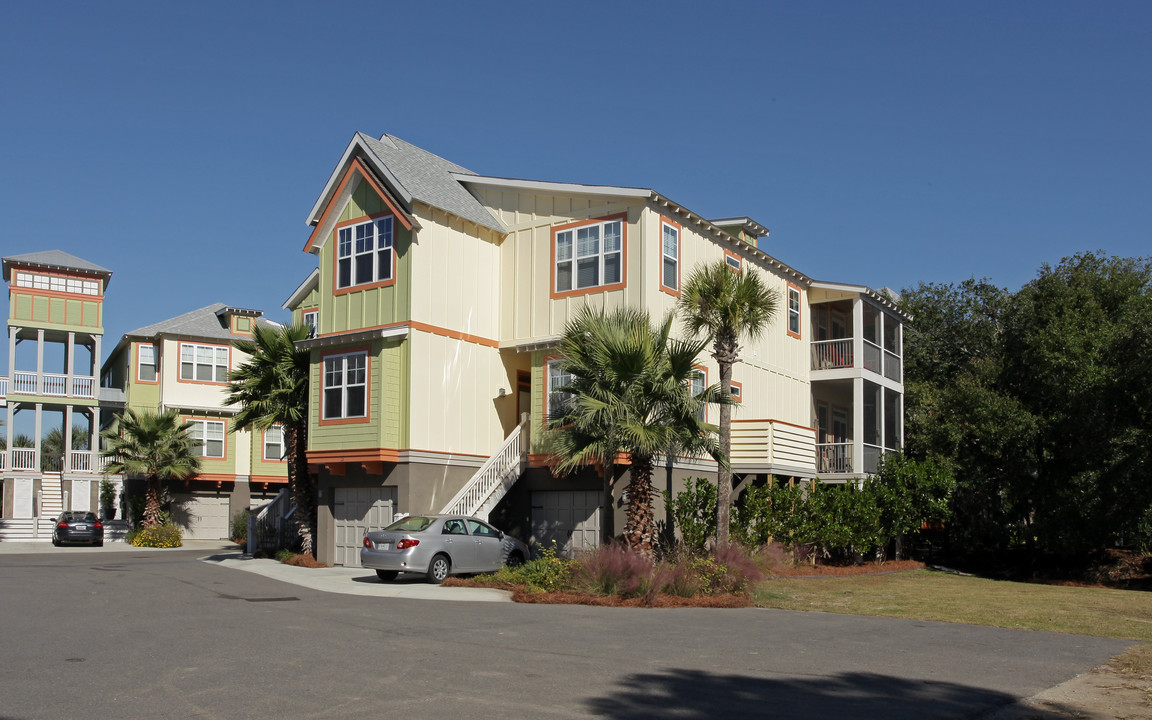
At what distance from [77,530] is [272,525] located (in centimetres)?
1357

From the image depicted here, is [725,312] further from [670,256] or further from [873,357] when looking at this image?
[873,357]

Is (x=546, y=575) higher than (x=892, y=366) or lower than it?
lower

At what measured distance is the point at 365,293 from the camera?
26.2 metres

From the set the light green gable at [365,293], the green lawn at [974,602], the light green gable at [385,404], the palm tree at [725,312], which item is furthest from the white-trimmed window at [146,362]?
the green lawn at [974,602]

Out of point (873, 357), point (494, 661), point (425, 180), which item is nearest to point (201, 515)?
point (425, 180)

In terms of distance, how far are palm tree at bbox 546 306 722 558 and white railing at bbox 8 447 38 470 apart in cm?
3554

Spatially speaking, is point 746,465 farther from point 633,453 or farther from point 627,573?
point 627,573

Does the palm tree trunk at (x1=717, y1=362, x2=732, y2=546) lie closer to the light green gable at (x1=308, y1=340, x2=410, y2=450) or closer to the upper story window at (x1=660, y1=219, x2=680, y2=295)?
the upper story window at (x1=660, y1=219, x2=680, y2=295)

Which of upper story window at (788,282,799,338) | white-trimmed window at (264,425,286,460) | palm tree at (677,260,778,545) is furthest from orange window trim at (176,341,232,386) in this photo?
palm tree at (677,260,778,545)

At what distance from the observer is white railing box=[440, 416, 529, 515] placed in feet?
79.2

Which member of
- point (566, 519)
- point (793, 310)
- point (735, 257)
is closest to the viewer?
point (566, 519)

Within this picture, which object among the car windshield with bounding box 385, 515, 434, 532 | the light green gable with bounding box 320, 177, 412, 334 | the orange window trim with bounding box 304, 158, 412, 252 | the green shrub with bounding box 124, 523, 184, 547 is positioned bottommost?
the green shrub with bounding box 124, 523, 184, 547

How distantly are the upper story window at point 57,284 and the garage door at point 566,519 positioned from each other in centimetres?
3196

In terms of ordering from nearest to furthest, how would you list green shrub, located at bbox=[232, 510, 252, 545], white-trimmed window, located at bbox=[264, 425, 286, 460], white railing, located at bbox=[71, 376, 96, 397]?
green shrub, located at bbox=[232, 510, 252, 545] → white-trimmed window, located at bbox=[264, 425, 286, 460] → white railing, located at bbox=[71, 376, 96, 397]
